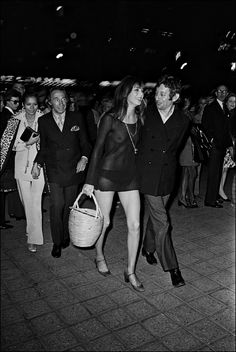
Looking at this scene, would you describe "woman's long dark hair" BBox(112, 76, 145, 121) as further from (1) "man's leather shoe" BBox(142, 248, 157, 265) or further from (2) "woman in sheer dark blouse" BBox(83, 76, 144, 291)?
(1) "man's leather shoe" BBox(142, 248, 157, 265)

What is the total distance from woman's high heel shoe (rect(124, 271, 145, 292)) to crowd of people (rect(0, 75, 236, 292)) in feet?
0.04

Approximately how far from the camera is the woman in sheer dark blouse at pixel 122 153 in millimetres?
4188

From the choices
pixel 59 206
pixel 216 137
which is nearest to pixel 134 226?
pixel 59 206

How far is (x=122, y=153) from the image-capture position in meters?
4.26

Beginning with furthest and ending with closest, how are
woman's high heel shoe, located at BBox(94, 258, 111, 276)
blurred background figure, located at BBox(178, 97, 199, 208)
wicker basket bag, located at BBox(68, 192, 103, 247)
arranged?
blurred background figure, located at BBox(178, 97, 199, 208), woman's high heel shoe, located at BBox(94, 258, 111, 276), wicker basket bag, located at BBox(68, 192, 103, 247)

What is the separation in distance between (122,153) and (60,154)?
1.11m

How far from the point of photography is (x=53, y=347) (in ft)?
11.1

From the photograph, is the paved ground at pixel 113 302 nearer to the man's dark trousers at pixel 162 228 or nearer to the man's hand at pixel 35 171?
the man's dark trousers at pixel 162 228

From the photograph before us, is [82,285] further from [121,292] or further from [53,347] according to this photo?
[53,347]

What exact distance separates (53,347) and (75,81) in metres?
36.4

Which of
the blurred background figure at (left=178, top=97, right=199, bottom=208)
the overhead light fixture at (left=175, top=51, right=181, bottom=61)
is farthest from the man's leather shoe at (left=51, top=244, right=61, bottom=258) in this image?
the overhead light fixture at (left=175, top=51, right=181, bottom=61)

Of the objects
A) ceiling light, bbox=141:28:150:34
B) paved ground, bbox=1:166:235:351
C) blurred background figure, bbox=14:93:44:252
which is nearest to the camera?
paved ground, bbox=1:166:235:351

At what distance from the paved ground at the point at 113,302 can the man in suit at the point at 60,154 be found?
62 cm

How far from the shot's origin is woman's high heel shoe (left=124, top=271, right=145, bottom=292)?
14.2 feet
